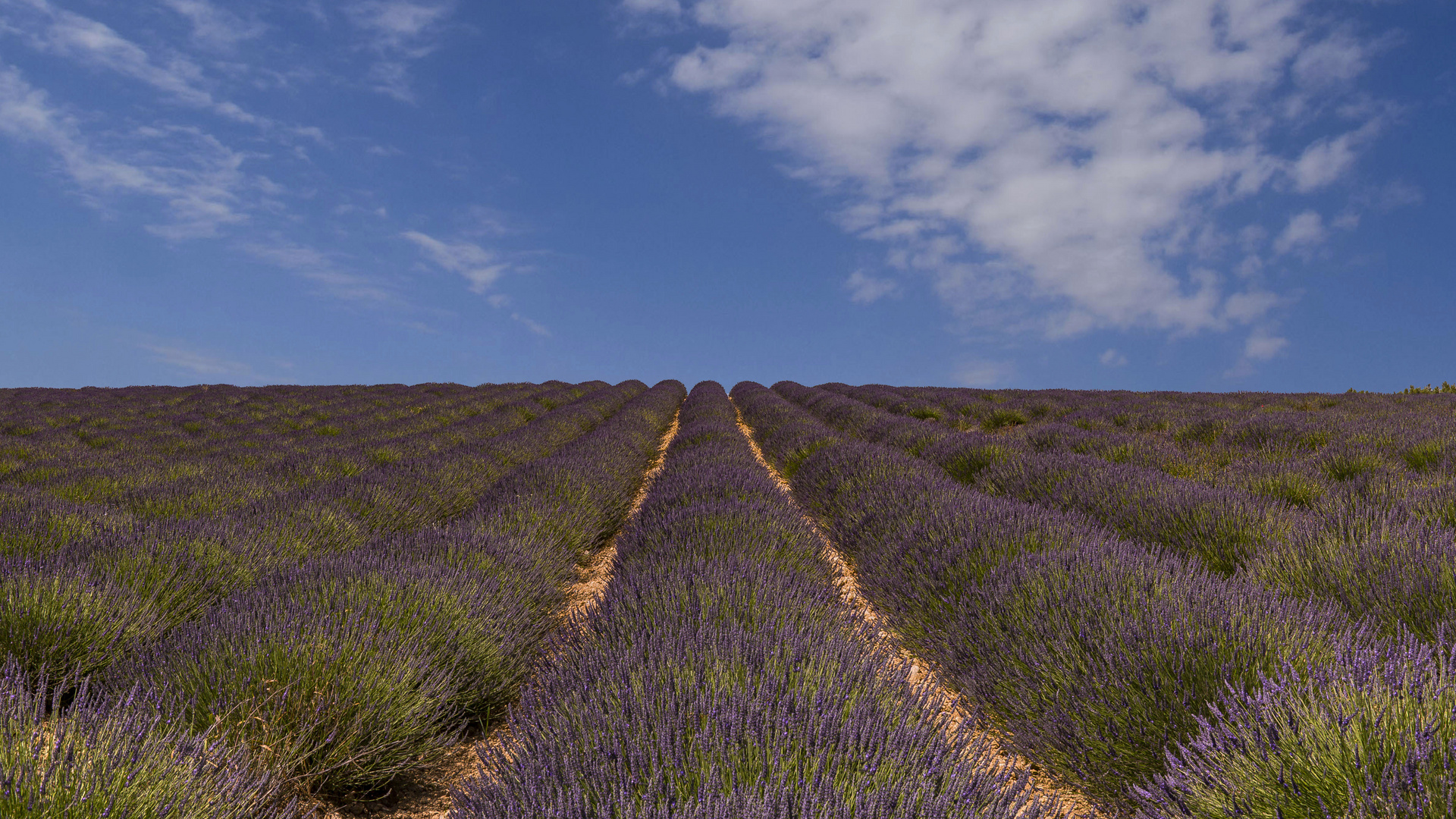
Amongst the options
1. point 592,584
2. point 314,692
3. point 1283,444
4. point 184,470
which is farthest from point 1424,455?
point 184,470

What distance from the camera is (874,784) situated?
4.32 ft

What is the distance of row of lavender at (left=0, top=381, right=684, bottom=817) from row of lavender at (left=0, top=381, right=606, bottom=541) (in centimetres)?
133

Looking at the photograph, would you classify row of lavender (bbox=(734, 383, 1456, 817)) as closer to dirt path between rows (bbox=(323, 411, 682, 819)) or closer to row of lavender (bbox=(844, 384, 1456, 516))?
dirt path between rows (bbox=(323, 411, 682, 819))

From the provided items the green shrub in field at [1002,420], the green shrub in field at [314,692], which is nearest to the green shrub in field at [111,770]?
the green shrub in field at [314,692]

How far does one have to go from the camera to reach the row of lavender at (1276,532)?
2562 mm

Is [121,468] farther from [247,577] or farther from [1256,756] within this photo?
[1256,756]

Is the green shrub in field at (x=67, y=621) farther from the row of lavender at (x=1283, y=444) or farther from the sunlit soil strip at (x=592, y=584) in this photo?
the row of lavender at (x=1283, y=444)

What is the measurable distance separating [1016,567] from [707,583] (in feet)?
4.42

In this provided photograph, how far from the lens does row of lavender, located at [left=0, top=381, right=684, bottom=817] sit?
1.50 metres

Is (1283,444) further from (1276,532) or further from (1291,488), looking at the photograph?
(1276,532)

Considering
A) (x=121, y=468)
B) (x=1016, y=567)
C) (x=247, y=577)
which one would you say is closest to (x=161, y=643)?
(x=247, y=577)

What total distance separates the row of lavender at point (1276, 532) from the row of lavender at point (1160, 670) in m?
0.18

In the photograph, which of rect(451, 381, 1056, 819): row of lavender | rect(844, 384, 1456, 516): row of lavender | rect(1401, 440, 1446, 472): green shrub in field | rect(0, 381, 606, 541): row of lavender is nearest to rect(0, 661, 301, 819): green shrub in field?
rect(451, 381, 1056, 819): row of lavender

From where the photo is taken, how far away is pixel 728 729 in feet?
4.70
